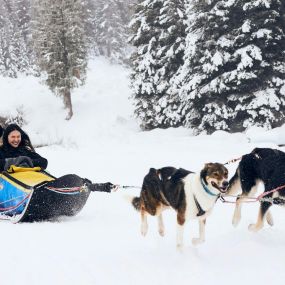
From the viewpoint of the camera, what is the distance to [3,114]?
3048 centimetres

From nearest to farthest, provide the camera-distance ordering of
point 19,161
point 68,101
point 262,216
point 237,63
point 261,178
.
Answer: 1. point 262,216
2. point 261,178
3. point 19,161
4. point 237,63
5. point 68,101

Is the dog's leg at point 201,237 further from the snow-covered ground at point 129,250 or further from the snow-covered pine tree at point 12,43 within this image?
the snow-covered pine tree at point 12,43

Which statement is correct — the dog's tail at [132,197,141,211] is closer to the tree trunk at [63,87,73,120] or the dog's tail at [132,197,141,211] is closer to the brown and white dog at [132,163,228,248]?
the brown and white dog at [132,163,228,248]

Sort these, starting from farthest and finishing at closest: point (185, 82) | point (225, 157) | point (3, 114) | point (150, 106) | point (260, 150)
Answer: point (3, 114) < point (150, 106) < point (185, 82) < point (225, 157) < point (260, 150)

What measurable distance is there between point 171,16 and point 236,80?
709cm

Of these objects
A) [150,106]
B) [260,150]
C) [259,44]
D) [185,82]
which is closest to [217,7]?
[259,44]

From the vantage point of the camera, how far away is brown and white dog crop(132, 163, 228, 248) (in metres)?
4.30

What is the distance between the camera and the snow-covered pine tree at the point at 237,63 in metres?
16.2

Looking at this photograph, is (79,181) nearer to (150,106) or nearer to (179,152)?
(179,152)

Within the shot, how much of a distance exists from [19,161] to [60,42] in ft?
81.1

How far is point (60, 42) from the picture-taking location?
96.8 feet

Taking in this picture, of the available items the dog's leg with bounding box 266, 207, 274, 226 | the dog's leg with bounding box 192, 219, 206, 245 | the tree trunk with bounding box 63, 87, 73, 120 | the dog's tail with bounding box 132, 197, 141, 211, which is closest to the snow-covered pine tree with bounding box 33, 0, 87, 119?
the tree trunk with bounding box 63, 87, 73, 120

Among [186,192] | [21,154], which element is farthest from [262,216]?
[21,154]

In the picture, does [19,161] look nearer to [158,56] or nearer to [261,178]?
[261,178]
